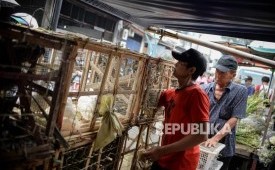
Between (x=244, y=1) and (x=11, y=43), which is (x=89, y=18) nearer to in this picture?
(x=244, y=1)

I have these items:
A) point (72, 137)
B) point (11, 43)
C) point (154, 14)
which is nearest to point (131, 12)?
point (154, 14)

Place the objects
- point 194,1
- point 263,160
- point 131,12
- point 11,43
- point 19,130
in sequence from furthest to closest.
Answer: point 263,160, point 131,12, point 194,1, point 19,130, point 11,43

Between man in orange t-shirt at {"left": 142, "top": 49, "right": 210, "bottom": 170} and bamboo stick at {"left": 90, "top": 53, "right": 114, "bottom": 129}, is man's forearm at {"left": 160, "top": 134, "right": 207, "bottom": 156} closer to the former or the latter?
man in orange t-shirt at {"left": 142, "top": 49, "right": 210, "bottom": 170}

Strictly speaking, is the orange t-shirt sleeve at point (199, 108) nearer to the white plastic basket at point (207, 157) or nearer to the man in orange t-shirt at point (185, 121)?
the man in orange t-shirt at point (185, 121)

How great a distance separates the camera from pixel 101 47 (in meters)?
3.14

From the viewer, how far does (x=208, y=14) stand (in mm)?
4438

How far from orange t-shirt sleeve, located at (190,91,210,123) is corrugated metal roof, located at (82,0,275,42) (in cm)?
121

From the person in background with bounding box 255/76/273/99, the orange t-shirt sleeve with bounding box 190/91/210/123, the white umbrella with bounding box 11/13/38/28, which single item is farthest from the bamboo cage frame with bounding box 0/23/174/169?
the person in background with bounding box 255/76/273/99

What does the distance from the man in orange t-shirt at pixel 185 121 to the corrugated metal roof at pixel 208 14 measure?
2.66ft

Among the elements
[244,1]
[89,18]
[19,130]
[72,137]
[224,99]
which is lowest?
[72,137]

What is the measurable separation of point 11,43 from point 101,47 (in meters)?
1.22

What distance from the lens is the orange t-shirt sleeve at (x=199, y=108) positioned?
326 centimetres

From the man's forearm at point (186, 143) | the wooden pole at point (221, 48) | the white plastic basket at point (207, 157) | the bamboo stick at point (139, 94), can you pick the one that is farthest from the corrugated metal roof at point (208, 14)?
the white plastic basket at point (207, 157)

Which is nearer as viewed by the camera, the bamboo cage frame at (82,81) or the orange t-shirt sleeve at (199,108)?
the bamboo cage frame at (82,81)
